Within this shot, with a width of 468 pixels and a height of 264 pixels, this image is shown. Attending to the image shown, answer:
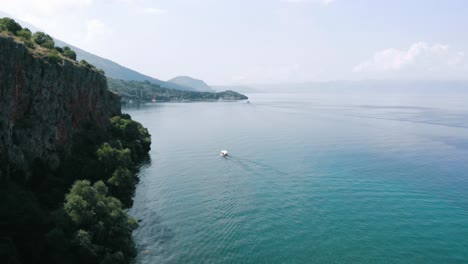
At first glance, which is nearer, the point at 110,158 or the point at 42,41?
the point at 110,158

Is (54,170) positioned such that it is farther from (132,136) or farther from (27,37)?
(132,136)

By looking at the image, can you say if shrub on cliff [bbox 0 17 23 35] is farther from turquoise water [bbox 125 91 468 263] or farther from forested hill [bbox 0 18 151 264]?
turquoise water [bbox 125 91 468 263]

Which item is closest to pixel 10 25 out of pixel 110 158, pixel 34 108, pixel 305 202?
pixel 34 108

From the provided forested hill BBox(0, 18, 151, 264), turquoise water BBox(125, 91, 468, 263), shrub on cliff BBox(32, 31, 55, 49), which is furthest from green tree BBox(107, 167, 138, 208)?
shrub on cliff BBox(32, 31, 55, 49)

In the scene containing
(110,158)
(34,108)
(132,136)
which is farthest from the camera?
(132,136)

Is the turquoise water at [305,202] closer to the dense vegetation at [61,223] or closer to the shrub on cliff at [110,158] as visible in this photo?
the dense vegetation at [61,223]

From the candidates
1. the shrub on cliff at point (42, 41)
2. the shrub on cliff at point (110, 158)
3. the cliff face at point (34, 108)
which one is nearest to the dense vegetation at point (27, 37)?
the shrub on cliff at point (42, 41)

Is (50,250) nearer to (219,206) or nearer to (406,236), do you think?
(219,206)
